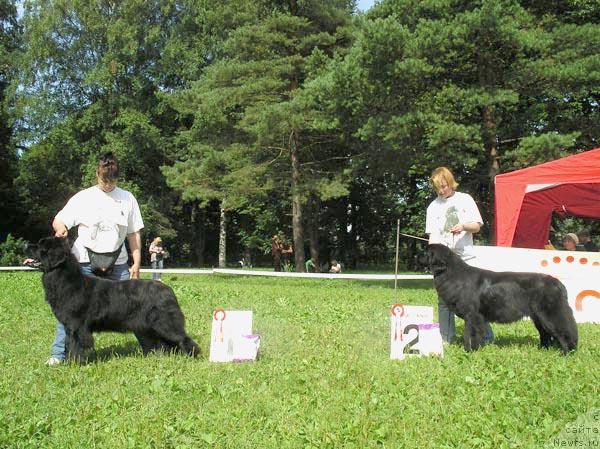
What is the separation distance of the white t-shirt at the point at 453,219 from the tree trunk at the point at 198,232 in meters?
30.8

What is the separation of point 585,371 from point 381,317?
376 centimetres

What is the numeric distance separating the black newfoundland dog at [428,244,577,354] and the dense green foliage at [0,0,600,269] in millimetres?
8666

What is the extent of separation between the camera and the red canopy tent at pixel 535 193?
976cm

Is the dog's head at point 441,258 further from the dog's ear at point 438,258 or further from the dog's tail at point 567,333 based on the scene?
the dog's tail at point 567,333

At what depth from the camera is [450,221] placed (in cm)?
588

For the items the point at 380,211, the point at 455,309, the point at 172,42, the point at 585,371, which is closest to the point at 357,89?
the point at 455,309

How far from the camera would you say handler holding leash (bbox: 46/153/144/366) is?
505 centimetres

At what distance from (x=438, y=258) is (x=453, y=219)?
19.1 inches

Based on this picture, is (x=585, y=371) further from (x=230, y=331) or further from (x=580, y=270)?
A: (x=580, y=270)

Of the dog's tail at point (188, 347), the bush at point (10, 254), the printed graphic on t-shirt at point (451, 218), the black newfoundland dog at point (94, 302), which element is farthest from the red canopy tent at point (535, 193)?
the bush at point (10, 254)

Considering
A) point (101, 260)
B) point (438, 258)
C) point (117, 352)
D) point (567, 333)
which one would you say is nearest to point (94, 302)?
point (101, 260)

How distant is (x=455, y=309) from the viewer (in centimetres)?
561

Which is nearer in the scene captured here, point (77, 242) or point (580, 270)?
point (77, 242)

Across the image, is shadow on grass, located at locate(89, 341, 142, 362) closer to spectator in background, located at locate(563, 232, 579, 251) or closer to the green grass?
the green grass
